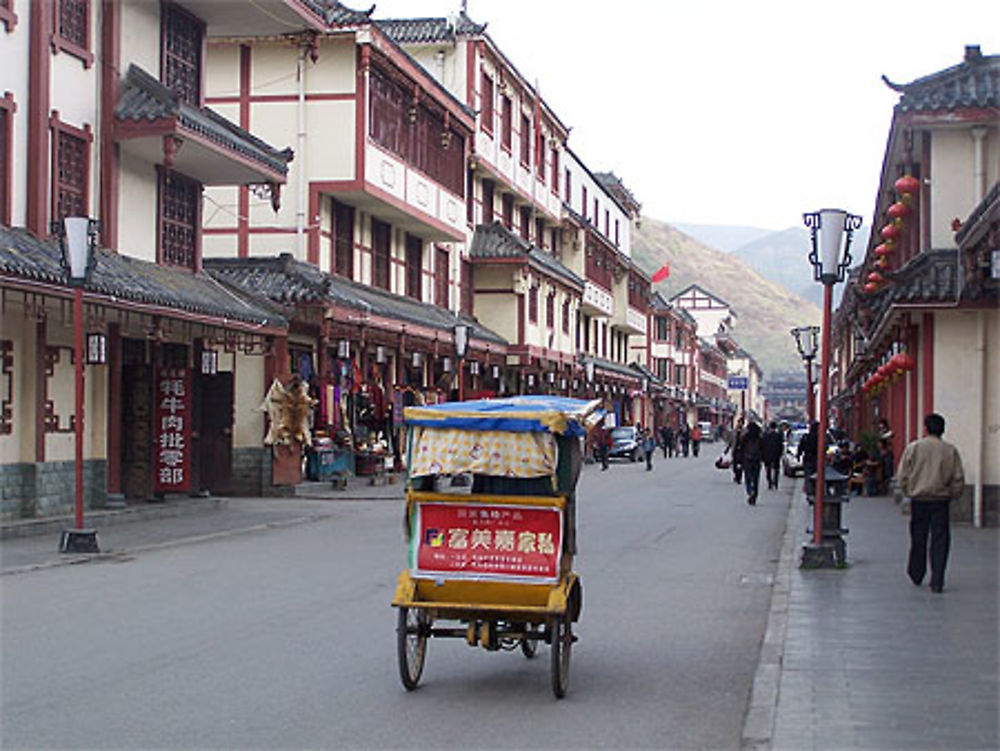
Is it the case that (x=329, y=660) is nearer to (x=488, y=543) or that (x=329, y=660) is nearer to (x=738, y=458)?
(x=488, y=543)

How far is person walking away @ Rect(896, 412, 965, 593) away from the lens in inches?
504

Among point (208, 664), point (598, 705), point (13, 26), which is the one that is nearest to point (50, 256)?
point (13, 26)

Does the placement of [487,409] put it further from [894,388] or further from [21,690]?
[894,388]

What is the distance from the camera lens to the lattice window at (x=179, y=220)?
899 inches

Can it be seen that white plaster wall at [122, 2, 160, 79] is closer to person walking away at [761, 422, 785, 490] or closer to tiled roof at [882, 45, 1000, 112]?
tiled roof at [882, 45, 1000, 112]

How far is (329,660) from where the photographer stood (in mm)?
9586

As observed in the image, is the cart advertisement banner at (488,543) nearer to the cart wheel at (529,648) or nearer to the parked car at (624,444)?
the cart wheel at (529,648)

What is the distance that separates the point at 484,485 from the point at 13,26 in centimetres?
1278

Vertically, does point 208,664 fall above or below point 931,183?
below

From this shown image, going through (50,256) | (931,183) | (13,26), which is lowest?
(50,256)

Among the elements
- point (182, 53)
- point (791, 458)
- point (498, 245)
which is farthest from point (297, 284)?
point (791, 458)

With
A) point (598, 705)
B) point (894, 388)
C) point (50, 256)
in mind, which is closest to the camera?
point (598, 705)

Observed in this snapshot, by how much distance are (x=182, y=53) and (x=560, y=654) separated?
59.2 feet

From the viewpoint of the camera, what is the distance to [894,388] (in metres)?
32.0
